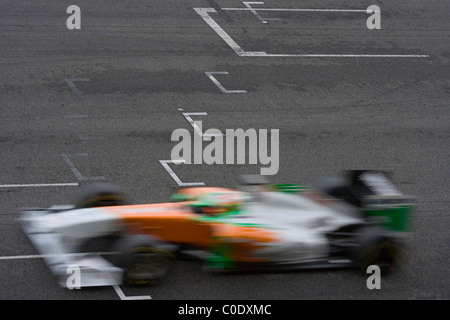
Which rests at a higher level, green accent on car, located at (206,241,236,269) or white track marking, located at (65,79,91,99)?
white track marking, located at (65,79,91,99)

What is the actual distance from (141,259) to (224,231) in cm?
102

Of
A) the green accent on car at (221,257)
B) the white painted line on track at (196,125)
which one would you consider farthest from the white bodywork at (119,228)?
the white painted line on track at (196,125)

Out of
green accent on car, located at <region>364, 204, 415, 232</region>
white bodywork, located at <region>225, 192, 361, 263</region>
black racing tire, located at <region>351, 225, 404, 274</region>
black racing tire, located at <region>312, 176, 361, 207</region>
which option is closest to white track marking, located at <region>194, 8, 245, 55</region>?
black racing tire, located at <region>312, 176, 361, 207</region>

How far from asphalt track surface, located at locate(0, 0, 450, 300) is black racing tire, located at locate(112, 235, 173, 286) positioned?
18cm

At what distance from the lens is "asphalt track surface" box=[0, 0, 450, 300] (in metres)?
10.1

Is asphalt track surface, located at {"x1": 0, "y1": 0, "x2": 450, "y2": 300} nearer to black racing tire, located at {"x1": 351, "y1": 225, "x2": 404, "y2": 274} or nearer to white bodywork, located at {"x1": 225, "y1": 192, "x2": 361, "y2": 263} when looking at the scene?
black racing tire, located at {"x1": 351, "y1": 225, "x2": 404, "y2": 274}

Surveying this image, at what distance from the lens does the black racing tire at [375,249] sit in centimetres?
993

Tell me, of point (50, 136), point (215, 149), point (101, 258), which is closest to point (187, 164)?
point (215, 149)

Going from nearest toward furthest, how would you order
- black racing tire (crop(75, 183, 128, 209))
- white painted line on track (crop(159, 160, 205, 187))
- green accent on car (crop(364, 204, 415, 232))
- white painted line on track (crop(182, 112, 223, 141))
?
green accent on car (crop(364, 204, 415, 232)), black racing tire (crop(75, 183, 128, 209)), white painted line on track (crop(159, 160, 205, 187)), white painted line on track (crop(182, 112, 223, 141))

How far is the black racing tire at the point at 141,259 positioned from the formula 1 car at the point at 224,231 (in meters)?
0.01

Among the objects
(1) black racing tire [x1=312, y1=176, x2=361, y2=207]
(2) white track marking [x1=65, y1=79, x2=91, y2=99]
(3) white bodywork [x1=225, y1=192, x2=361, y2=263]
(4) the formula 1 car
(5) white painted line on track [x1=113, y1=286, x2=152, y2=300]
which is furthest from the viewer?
(2) white track marking [x1=65, y1=79, x2=91, y2=99]

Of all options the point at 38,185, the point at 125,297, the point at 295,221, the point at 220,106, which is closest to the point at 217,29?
the point at 220,106

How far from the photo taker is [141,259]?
946 centimetres

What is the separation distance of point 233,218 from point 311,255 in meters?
1.05
